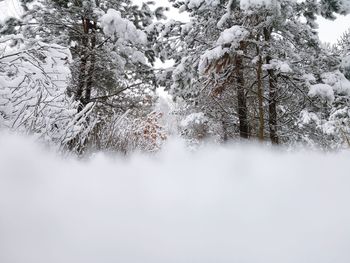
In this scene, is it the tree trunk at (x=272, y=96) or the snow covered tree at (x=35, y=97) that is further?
the tree trunk at (x=272, y=96)

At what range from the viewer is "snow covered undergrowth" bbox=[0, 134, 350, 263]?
18.7 inches

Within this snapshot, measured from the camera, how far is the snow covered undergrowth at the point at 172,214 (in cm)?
47

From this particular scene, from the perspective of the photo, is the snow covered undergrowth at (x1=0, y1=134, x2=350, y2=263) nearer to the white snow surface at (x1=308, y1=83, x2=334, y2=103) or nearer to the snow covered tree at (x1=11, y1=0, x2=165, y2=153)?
the white snow surface at (x1=308, y1=83, x2=334, y2=103)

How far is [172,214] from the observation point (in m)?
0.59

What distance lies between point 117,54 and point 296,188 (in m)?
7.91

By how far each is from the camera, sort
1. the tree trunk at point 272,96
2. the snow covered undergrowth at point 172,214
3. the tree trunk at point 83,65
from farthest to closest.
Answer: the tree trunk at point 83,65, the tree trunk at point 272,96, the snow covered undergrowth at point 172,214

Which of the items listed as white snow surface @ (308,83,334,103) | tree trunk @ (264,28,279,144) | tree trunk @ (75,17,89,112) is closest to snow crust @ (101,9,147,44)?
tree trunk @ (75,17,89,112)

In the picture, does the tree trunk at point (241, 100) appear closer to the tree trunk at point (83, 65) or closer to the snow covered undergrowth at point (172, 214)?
the tree trunk at point (83, 65)

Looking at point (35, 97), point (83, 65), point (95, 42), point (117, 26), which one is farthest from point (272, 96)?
point (35, 97)

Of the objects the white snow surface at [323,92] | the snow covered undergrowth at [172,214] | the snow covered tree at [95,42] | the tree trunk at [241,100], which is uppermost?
the snow covered tree at [95,42]

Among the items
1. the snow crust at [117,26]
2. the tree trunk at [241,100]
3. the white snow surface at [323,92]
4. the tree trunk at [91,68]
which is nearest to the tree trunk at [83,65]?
the tree trunk at [91,68]

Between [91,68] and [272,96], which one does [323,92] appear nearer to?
[272,96]

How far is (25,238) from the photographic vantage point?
49 cm

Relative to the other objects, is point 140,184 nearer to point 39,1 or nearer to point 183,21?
point 183,21
